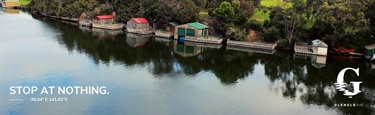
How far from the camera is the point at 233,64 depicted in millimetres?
43094

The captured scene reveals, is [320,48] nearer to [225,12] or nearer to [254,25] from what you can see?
[254,25]

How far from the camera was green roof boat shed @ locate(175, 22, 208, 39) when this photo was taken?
56.3m

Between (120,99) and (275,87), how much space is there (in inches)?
554

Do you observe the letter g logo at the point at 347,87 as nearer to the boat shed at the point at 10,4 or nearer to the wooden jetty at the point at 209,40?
the wooden jetty at the point at 209,40

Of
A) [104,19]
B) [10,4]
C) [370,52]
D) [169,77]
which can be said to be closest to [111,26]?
[104,19]

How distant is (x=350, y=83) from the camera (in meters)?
36.2

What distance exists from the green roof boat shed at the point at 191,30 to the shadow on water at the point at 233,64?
277 cm

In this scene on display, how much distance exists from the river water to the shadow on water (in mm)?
86

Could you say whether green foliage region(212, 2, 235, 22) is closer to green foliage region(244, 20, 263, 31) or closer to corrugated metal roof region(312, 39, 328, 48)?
green foliage region(244, 20, 263, 31)

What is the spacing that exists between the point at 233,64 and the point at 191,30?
15061 mm

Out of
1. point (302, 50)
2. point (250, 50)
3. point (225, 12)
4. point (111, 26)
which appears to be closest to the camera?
point (302, 50)

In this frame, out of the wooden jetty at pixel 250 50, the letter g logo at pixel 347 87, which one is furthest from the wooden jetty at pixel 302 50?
the letter g logo at pixel 347 87

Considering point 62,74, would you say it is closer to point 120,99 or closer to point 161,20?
point 120,99

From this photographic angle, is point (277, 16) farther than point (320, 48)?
Yes
